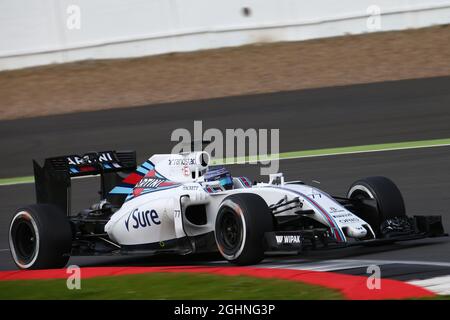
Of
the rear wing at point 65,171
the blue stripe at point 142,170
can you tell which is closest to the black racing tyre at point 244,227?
the blue stripe at point 142,170

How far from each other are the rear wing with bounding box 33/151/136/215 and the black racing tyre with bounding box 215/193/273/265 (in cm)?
237

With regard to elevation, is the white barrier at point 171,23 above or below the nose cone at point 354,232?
above

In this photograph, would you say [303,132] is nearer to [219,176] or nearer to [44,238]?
[219,176]

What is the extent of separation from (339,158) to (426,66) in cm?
565

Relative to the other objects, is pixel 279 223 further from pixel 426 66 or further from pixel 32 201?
pixel 426 66

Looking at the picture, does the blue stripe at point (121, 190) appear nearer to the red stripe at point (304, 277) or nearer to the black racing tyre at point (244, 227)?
the red stripe at point (304, 277)

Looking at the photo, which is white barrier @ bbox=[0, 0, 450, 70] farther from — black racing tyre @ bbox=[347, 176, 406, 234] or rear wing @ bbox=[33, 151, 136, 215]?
black racing tyre @ bbox=[347, 176, 406, 234]

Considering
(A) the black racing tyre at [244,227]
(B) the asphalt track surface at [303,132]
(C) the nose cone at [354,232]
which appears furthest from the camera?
(B) the asphalt track surface at [303,132]

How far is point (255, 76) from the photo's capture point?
20859mm

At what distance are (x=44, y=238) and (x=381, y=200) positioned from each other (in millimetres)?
3251

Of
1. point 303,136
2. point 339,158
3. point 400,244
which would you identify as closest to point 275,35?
point 303,136

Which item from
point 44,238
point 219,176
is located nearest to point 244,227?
point 219,176

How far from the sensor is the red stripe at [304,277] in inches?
292

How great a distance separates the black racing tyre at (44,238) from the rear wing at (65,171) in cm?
64
